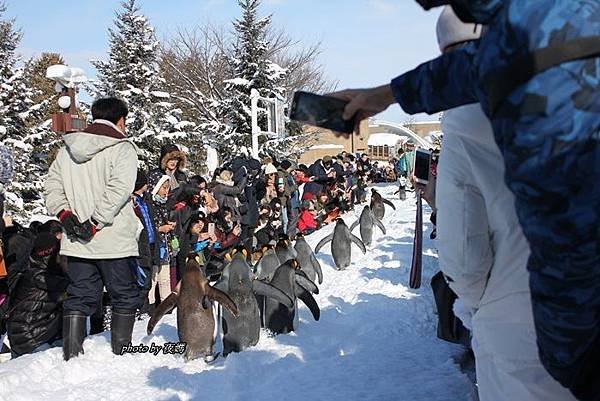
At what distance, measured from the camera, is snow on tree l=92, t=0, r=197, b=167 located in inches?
731

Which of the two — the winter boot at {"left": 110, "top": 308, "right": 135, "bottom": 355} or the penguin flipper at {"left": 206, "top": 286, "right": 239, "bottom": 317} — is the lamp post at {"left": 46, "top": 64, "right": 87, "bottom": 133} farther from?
the penguin flipper at {"left": 206, "top": 286, "right": 239, "bottom": 317}

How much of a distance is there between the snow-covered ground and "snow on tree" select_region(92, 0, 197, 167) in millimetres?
14067

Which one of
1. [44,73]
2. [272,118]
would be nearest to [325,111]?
[272,118]

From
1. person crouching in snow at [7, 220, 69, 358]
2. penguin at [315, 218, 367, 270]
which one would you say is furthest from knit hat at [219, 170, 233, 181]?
person crouching in snow at [7, 220, 69, 358]

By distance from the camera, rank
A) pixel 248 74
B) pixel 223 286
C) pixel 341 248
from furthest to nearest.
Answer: pixel 248 74 → pixel 341 248 → pixel 223 286

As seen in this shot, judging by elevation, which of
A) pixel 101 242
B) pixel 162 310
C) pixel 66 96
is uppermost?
pixel 66 96

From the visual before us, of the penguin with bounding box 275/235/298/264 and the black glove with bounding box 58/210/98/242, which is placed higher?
the black glove with bounding box 58/210/98/242

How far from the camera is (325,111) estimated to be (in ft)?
4.59

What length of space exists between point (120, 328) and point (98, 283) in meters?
0.39

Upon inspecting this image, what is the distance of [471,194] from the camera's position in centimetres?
133

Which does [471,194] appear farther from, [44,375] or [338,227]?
[338,227]

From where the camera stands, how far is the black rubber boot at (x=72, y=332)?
421 cm

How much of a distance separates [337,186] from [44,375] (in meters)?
11.1

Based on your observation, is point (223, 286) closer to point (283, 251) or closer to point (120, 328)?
point (120, 328)
